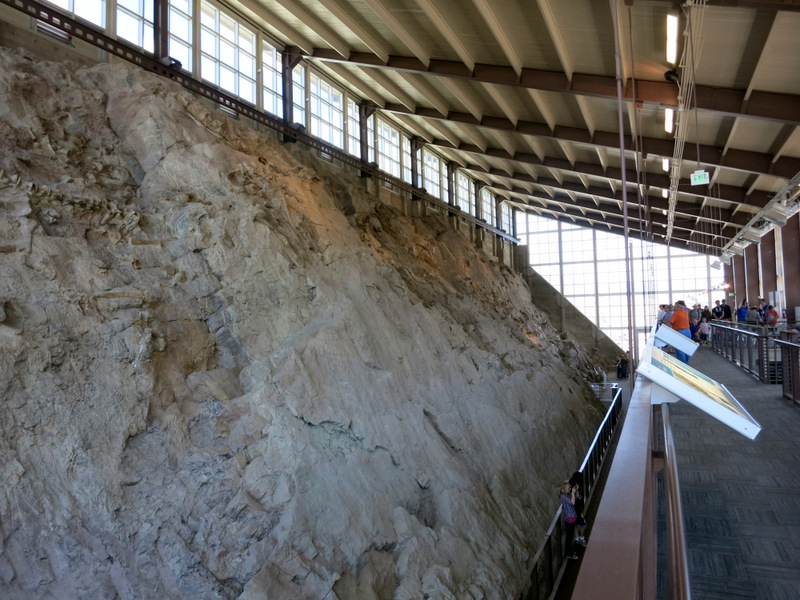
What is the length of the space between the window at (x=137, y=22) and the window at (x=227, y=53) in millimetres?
1428

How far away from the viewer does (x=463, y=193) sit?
28328mm

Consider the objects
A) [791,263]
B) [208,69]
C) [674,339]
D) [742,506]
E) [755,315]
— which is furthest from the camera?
[791,263]

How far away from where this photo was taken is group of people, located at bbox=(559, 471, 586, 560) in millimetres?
7840

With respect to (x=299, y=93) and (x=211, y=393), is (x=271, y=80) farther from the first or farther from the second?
(x=211, y=393)

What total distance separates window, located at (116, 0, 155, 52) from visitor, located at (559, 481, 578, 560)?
36.4 ft

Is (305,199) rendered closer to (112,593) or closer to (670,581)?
(112,593)

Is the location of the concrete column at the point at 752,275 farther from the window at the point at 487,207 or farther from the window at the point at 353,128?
the window at the point at 353,128

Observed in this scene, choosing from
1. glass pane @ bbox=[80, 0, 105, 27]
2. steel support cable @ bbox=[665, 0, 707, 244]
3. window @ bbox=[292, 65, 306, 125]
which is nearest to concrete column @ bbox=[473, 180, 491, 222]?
window @ bbox=[292, 65, 306, 125]

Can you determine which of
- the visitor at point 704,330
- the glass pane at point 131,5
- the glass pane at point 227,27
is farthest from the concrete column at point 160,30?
the visitor at point 704,330

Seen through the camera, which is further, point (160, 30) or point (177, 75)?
point (177, 75)

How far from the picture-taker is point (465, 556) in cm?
714

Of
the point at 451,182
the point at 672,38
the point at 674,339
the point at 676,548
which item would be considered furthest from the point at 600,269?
the point at 676,548

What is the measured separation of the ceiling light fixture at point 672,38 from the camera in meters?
8.53

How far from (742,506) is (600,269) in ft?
104
